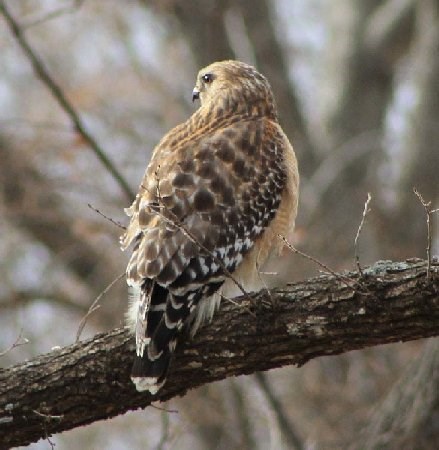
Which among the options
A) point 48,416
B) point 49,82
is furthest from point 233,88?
point 48,416

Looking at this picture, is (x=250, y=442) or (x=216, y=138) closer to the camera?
(x=216, y=138)

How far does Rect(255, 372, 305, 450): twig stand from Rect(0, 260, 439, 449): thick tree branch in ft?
10.7

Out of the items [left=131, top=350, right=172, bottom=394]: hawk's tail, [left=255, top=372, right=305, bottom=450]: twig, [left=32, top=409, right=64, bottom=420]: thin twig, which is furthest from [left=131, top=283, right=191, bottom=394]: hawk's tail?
[left=255, top=372, right=305, bottom=450]: twig

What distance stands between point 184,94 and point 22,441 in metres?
7.22

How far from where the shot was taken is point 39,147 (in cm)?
1095

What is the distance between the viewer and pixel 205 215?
575cm

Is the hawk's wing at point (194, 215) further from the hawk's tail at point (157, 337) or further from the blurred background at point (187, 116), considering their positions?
the blurred background at point (187, 116)

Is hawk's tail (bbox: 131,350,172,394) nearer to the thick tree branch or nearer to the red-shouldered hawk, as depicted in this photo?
the red-shouldered hawk

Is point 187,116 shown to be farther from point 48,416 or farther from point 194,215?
point 48,416

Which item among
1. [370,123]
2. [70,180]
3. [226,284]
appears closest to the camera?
[226,284]

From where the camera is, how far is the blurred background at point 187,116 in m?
10.8

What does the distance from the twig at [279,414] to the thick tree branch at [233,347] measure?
3.25 metres

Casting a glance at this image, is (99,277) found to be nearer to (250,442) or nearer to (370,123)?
(250,442)

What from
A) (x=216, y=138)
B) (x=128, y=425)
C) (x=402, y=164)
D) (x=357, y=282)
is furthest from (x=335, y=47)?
(x=357, y=282)
